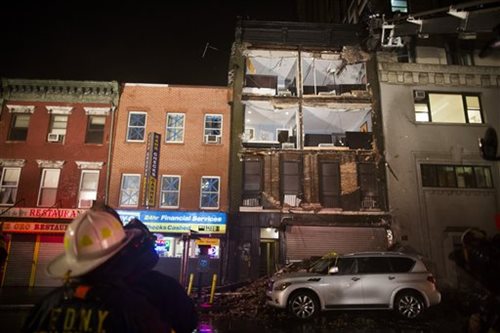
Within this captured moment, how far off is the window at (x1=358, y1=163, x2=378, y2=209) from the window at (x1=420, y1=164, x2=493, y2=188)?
2598mm

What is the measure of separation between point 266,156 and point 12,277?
14879 millimetres

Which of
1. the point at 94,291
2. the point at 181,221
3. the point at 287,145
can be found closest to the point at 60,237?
the point at 181,221

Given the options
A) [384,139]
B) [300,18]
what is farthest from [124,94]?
[300,18]

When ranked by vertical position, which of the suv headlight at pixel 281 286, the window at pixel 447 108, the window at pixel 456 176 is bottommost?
the suv headlight at pixel 281 286

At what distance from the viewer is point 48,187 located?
18594mm

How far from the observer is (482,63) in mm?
20109

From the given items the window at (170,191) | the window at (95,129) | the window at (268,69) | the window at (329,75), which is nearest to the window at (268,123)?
the window at (268,69)

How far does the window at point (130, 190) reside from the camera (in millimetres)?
18344

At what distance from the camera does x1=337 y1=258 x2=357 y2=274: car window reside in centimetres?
1008

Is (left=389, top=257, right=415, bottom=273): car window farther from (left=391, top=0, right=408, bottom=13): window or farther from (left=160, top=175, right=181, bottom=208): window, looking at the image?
(left=391, top=0, right=408, bottom=13): window

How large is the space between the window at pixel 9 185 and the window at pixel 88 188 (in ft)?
11.7

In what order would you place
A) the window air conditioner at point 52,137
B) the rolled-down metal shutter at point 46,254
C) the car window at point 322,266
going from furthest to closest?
the window air conditioner at point 52,137, the rolled-down metal shutter at point 46,254, the car window at point 322,266

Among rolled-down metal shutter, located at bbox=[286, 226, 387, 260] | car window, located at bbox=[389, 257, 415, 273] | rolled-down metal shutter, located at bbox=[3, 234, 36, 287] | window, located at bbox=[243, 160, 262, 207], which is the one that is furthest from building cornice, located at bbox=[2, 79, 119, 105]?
car window, located at bbox=[389, 257, 415, 273]

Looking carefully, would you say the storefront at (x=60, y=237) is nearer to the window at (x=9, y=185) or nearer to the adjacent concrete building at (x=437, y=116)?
the window at (x=9, y=185)
